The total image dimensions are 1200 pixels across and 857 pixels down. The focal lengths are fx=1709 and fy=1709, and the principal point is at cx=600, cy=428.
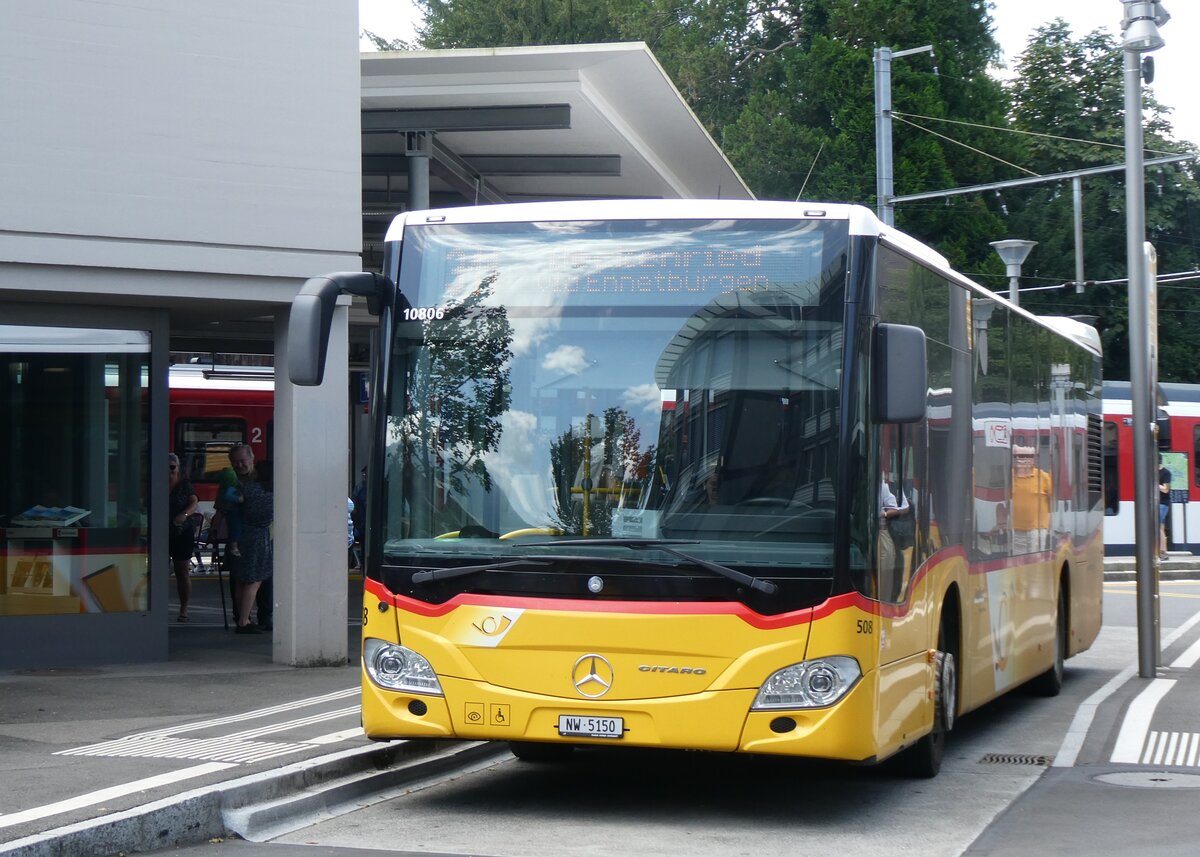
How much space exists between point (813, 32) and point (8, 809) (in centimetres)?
4576

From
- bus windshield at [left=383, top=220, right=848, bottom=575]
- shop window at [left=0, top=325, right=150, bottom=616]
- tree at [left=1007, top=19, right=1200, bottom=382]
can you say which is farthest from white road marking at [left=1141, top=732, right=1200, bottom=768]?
tree at [left=1007, top=19, right=1200, bottom=382]

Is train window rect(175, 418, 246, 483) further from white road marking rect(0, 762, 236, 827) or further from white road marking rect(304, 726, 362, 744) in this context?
white road marking rect(0, 762, 236, 827)

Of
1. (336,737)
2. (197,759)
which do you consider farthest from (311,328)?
(336,737)

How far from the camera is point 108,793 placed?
25.4 feet

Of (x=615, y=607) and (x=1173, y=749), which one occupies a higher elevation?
(x=615, y=607)

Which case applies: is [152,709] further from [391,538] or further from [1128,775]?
[1128,775]

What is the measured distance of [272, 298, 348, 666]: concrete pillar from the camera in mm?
13375

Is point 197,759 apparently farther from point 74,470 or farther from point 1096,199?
point 1096,199

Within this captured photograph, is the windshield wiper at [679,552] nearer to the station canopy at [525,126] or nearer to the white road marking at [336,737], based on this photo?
the white road marking at [336,737]

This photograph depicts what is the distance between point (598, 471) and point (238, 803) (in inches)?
89.8

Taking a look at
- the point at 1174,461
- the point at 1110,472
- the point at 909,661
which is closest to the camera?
Answer: the point at 909,661

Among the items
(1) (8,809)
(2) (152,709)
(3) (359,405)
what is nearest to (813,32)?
(3) (359,405)

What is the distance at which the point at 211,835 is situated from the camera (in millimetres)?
7660

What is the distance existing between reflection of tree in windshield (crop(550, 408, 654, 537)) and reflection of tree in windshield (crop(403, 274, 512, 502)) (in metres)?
0.37
